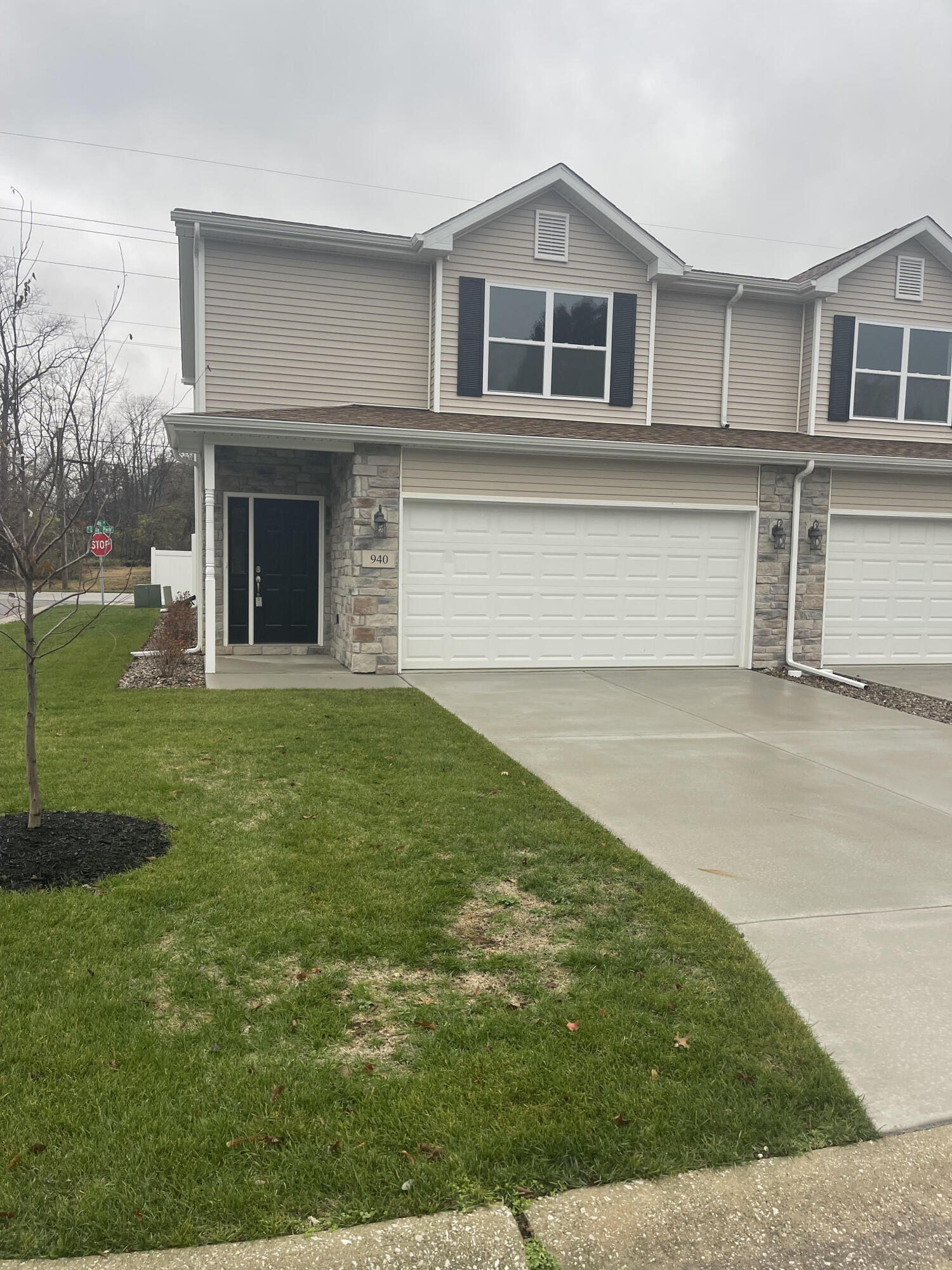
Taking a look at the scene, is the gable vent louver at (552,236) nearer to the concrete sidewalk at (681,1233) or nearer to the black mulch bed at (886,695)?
the black mulch bed at (886,695)

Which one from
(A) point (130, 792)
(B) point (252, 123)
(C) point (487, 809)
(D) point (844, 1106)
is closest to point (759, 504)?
(C) point (487, 809)

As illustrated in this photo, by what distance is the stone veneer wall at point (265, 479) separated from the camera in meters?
12.5

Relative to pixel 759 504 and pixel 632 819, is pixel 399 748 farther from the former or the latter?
pixel 759 504

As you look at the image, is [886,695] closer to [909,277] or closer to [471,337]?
[471,337]

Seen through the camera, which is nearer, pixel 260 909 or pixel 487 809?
pixel 260 909

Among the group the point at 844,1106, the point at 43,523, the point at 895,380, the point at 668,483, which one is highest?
the point at 895,380

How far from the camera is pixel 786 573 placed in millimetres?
12422

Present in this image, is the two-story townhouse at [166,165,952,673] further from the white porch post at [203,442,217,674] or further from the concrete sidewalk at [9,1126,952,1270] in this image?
the concrete sidewalk at [9,1126,952,1270]

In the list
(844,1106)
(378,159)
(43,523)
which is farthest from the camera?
(378,159)

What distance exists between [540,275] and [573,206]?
117cm

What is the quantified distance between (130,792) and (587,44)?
17.0m

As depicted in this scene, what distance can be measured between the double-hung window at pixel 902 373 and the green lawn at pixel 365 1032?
1156cm

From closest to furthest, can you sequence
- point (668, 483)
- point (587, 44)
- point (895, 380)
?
point (668, 483), point (895, 380), point (587, 44)

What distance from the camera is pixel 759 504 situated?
12203 millimetres
